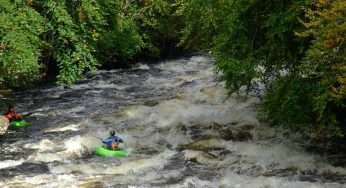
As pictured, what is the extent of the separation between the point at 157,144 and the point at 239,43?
3.16 metres

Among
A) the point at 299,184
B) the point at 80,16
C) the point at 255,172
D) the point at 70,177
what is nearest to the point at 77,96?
the point at 80,16

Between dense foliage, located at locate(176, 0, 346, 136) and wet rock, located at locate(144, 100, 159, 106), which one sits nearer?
dense foliage, located at locate(176, 0, 346, 136)

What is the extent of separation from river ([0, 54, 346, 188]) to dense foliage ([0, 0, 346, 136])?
0.76 meters

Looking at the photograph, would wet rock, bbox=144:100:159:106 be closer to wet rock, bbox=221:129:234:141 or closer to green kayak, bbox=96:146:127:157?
wet rock, bbox=221:129:234:141

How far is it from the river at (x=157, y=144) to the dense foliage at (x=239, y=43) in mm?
759

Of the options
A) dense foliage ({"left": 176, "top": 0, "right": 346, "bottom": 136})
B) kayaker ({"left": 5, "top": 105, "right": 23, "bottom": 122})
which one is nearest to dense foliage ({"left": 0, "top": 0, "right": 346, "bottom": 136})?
dense foliage ({"left": 176, "top": 0, "right": 346, "bottom": 136})

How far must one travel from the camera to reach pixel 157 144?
1137 centimetres

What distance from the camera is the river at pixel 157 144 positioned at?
893cm

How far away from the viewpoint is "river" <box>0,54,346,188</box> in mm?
8930

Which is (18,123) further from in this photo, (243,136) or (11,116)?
(243,136)

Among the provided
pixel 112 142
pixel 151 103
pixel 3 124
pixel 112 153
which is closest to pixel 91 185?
pixel 112 153

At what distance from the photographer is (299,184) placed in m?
8.46

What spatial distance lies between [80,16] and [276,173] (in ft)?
31.8

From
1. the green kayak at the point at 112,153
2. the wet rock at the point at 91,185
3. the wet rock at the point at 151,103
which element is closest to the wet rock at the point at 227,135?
the green kayak at the point at 112,153
